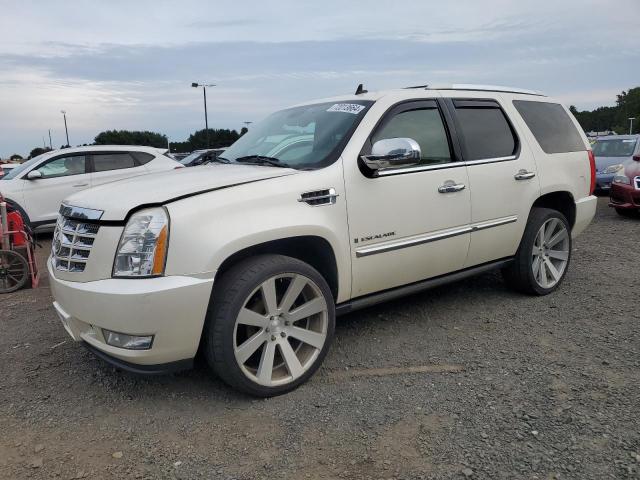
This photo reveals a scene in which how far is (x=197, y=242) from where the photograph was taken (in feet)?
8.74

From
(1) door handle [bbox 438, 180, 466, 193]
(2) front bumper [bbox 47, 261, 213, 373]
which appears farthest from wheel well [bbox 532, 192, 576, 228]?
(2) front bumper [bbox 47, 261, 213, 373]

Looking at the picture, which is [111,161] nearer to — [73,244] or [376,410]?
[73,244]

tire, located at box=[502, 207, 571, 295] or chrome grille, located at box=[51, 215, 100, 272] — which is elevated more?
chrome grille, located at box=[51, 215, 100, 272]

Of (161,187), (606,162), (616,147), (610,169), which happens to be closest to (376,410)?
(161,187)

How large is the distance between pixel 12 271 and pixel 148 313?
3834mm

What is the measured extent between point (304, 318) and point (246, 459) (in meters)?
0.95

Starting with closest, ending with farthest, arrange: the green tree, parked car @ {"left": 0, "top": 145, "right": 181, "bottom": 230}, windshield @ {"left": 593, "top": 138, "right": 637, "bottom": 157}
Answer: parked car @ {"left": 0, "top": 145, "right": 181, "bottom": 230}, windshield @ {"left": 593, "top": 138, "right": 637, "bottom": 157}, the green tree

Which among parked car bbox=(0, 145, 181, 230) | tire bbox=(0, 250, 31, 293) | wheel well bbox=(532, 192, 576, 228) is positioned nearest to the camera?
wheel well bbox=(532, 192, 576, 228)

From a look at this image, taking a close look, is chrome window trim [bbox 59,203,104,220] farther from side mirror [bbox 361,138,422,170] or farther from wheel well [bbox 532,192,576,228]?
wheel well [bbox 532,192,576,228]

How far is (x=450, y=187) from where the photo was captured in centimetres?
379

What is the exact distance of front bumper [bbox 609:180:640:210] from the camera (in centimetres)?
858

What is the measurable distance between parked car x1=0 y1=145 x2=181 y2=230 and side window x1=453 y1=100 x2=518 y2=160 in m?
5.88

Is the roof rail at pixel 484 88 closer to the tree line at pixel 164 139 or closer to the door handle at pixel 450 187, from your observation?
the door handle at pixel 450 187

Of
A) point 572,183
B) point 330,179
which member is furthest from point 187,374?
→ point 572,183
